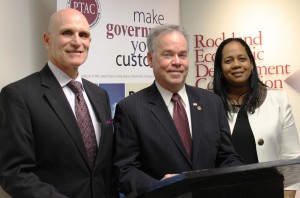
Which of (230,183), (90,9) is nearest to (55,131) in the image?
(230,183)

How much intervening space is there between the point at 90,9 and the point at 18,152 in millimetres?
1845

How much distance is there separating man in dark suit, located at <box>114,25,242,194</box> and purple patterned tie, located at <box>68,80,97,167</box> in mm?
140

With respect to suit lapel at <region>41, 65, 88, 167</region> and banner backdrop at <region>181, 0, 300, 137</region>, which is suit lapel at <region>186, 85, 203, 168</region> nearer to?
suit lapel at <region>41, 65, 88, 167</region>

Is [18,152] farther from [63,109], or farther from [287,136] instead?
[287,136]

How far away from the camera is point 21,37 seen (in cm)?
271

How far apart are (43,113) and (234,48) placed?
160cm

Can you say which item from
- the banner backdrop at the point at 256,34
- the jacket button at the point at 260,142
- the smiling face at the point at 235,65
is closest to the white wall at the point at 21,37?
the smiling face at the point at 235,65

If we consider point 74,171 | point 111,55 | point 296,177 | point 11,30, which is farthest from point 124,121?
point 111,55

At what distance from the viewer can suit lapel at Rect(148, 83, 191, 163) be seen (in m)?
2.02

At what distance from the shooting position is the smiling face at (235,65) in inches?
111

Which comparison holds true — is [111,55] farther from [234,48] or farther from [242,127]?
[242,127]

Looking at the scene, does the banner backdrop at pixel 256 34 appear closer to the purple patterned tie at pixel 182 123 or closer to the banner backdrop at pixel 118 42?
the banner backdrop at pixel 118 42

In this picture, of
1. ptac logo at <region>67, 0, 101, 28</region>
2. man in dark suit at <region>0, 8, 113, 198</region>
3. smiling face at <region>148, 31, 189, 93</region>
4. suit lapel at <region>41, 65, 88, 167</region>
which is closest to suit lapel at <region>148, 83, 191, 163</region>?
smiling face at <region>148, 31, 189, 93</region>

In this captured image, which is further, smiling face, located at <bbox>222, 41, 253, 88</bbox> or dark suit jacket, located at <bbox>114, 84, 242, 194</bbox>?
smiling face, located at <bbox>222, 41, 253, 88</bbox>
